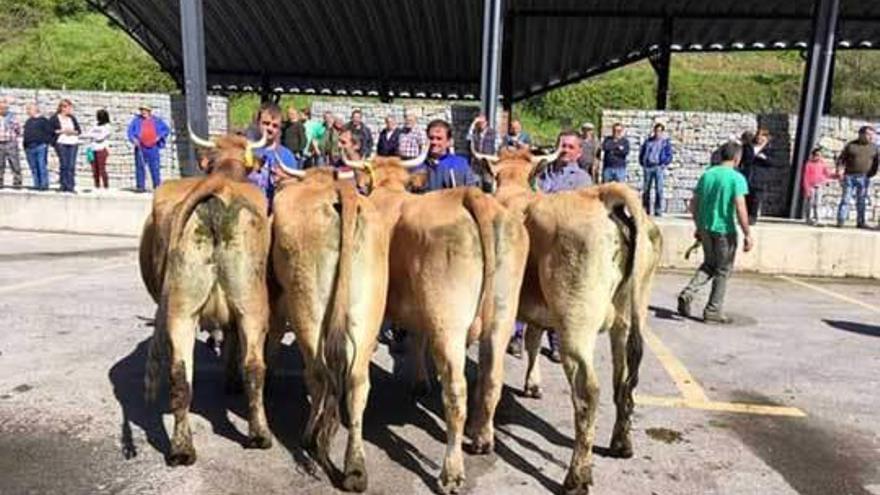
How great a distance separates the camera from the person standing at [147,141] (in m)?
15.0

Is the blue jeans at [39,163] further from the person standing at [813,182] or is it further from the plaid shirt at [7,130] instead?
the person standing at [813,182]

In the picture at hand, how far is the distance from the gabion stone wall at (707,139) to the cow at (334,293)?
1295cm

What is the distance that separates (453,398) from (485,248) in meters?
0.82

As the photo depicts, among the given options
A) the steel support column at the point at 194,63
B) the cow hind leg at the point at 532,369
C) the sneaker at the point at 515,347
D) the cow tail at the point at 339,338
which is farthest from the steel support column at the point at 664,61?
the cow tail at the point at 339,338

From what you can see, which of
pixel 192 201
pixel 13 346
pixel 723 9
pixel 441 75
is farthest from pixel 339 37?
pixel 192 201

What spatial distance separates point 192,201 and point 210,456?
1.50m

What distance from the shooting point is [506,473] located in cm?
467

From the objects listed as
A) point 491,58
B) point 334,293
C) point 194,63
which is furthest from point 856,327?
point 194,63

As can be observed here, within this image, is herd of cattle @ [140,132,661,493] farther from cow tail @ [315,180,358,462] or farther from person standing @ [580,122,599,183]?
person standing @ [580,122,599,183]

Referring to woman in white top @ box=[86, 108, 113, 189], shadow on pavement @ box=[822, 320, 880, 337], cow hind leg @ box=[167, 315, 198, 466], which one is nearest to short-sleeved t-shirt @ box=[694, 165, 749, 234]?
shadow on pavement @ box=[822, 320, 880, 337]

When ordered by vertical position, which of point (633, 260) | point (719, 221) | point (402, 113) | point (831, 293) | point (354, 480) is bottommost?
point (831, 293)

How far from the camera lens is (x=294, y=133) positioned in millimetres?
14352

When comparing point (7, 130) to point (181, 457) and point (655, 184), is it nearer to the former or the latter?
point (655, 184)

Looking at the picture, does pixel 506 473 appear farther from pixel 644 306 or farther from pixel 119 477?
pixel 119 477
